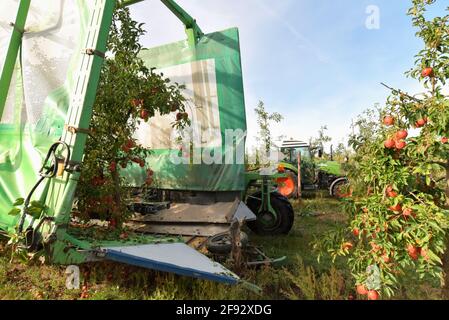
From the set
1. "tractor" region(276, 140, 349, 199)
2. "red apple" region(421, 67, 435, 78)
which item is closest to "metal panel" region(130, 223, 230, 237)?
"red apple" region(421, 67, 435, 78)

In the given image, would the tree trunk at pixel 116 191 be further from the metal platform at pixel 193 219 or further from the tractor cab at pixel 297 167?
the tractor cab at pixel 297 167

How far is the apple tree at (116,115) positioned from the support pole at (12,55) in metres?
1.08

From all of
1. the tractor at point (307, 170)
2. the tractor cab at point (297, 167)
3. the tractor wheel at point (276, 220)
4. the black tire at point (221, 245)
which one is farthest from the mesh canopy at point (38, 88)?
the tractor at point (307, 170)

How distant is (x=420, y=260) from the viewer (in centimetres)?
233

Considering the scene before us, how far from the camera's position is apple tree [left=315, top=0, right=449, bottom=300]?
7.80ft

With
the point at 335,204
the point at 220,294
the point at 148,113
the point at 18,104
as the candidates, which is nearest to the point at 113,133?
the point at 148,113

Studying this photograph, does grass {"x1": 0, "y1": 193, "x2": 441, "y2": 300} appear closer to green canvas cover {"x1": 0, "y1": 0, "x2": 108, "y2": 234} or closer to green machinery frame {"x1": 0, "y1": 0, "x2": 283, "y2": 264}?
green machinery frame {"x1": 0, "y1": 0, "x2": 283, "y2": 264}

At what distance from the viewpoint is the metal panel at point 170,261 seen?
3.09m

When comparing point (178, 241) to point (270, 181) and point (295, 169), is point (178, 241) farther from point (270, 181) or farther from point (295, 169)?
point (295, 169)

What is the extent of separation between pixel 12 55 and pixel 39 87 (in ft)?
2.25

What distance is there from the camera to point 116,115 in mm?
4789

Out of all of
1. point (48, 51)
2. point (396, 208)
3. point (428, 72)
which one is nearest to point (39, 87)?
point (48, 51)

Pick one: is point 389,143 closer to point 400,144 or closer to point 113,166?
point 400,144

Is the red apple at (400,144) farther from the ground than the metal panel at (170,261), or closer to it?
farther from the ground
